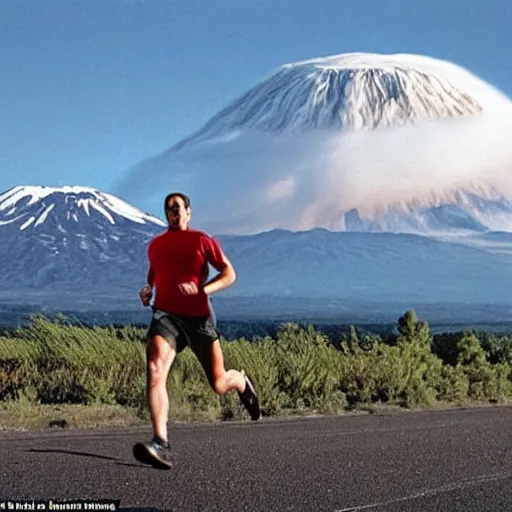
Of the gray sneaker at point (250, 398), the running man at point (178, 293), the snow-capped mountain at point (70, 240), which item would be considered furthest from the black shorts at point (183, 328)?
the snow-capped mountain at point (70, 240)

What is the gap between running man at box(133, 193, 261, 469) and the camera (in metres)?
7.33

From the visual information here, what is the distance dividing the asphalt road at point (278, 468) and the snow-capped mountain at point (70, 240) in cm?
13501

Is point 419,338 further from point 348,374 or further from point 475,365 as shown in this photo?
point 348,374

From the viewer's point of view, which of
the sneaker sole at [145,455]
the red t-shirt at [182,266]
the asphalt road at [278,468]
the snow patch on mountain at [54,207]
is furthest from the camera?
the snow patch on mountain at [54,207]

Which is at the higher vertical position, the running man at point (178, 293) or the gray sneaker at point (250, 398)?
the running man at point (178, 293)

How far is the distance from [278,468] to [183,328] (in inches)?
43.9

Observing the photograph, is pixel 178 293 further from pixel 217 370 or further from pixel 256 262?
pixel 256 262

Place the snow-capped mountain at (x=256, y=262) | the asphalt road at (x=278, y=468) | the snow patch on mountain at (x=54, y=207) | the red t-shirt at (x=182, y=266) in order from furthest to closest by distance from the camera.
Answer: the snow patch on mountain at (x=54, y=207), the snow-capped mountain at (x=256, y=262), the red t-shirt at (x=182, y=266), the asphalt road at (x=278, y=468)

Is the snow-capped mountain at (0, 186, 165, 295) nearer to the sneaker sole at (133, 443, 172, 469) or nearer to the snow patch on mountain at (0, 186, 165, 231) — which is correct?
the snow patch on mountain at (0, 186, 165, 231)

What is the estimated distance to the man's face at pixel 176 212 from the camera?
755 centimetres

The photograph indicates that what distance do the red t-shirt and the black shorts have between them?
0.04 m

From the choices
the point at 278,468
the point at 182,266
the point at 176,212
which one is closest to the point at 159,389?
the point at 182,266

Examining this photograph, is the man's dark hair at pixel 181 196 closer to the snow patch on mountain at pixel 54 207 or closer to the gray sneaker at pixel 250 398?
the gray sneaker at pixel 250 398

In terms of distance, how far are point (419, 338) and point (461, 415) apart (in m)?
5.20
